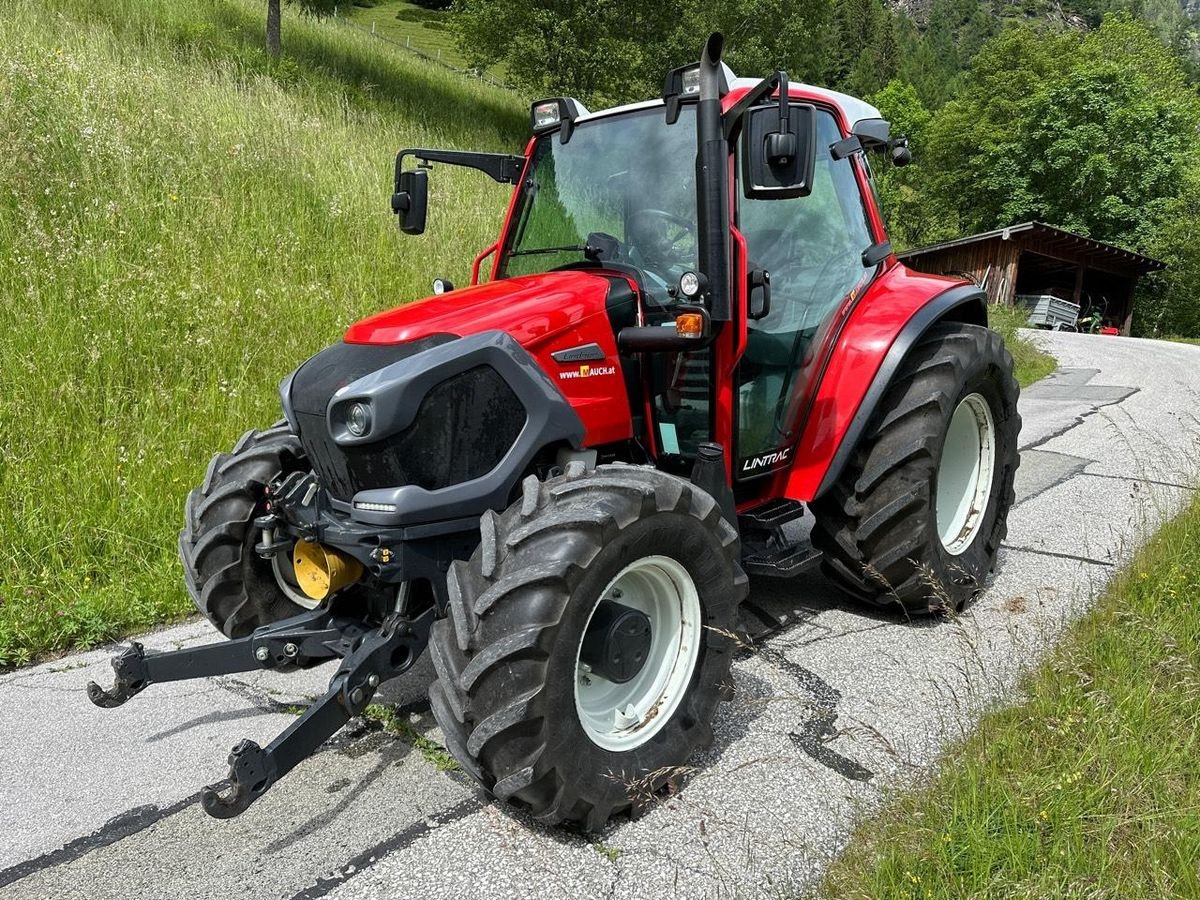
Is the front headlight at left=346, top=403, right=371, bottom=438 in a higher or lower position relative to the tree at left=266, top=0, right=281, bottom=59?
lower

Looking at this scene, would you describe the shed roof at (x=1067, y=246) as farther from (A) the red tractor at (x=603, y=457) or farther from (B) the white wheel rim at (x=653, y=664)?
(B) the white wheel rim at (x=653, y=664)

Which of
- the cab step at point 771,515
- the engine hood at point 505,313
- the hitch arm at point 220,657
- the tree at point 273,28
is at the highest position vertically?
the tree at point 273,28

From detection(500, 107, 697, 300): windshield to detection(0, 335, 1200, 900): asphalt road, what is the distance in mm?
1528

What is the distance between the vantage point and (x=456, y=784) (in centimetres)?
258

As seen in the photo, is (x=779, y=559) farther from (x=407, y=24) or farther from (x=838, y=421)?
(x=407, y=24)

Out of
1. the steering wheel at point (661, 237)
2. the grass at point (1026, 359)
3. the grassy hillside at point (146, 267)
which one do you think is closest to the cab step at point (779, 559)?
the steering wheel at point (661, 237)

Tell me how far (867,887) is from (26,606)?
11.5 ft

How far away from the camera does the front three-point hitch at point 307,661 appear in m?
2.24

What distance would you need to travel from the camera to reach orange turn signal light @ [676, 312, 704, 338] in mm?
2771

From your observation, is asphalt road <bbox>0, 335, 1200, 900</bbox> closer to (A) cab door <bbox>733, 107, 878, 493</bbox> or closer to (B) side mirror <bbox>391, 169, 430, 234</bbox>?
(A) cab door <bbox>733, 107, 878, 493</bbox>

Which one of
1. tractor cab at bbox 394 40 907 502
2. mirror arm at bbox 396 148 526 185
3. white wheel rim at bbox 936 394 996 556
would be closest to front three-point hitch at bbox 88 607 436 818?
tractor cab at bbox 394 40 907 502

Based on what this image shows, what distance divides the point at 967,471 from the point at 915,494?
83cm

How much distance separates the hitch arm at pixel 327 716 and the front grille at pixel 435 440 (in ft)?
1.32

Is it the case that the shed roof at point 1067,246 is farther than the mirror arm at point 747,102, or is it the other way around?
the shed roof at point 1067,246
